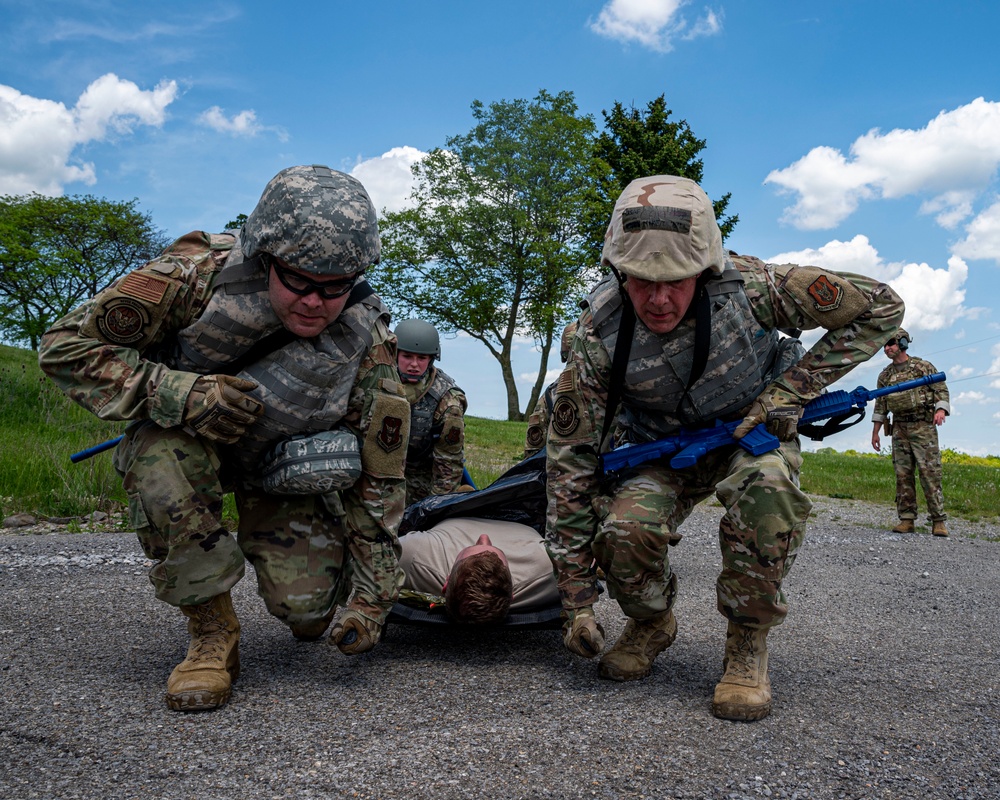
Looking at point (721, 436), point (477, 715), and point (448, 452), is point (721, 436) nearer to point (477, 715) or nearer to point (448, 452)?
point (477, 715)

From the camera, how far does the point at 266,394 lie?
3.34 metres

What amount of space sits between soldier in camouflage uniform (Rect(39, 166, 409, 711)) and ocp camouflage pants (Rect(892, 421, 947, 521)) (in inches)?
326

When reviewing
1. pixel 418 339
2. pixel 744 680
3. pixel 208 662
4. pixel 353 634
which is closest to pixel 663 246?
pixel 744 680

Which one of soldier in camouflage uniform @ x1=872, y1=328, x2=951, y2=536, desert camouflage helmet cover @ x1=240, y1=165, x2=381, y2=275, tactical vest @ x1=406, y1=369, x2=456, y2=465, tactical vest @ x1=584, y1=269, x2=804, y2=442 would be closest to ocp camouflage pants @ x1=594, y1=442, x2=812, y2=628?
tactical vest @ x1=584, y1=269, x2=804, y2=442

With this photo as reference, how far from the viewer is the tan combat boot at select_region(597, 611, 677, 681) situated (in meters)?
3.47

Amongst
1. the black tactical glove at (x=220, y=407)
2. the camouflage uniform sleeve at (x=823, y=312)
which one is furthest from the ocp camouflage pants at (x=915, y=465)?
the black tactical glove at (x=220, y=407)

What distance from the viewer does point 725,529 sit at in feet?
10.8

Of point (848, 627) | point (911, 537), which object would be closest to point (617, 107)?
point (911, 537)

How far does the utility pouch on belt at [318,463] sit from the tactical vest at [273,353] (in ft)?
0.24

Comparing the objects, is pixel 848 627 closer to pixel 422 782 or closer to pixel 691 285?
pixel 691 285

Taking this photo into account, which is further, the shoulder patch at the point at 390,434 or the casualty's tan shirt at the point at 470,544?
the casualty's tan shirt at the point at 470,544

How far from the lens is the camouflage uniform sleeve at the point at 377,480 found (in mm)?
3488

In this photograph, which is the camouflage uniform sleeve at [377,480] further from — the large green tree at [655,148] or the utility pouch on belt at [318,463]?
the large green tree at [655,148]

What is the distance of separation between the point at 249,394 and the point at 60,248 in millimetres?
30879
